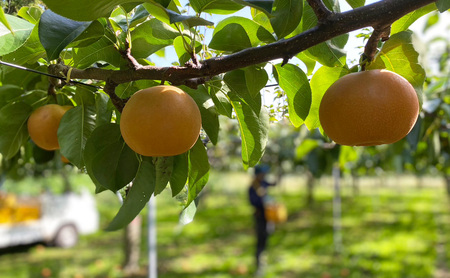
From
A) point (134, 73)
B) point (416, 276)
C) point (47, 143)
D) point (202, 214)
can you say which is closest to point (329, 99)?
point (134, 73)

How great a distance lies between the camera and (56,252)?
254 inches

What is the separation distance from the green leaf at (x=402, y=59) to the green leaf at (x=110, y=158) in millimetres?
425

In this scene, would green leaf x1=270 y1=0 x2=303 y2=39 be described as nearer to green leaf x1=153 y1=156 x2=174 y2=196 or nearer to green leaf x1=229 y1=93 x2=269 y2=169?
green leaf x1=229 y1=93 x2=269 y2=169

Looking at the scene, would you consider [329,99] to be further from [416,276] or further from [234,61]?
[416,276]

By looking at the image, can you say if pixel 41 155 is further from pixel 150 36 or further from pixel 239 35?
pixel 239 35

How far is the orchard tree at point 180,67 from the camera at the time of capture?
525 mm

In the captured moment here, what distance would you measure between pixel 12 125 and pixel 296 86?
65 centimetres

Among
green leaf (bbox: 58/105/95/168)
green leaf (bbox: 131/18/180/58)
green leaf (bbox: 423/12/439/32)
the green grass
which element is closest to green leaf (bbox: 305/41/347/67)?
green leaf (bbox: 131/18/180/58)

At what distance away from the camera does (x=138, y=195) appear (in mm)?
582

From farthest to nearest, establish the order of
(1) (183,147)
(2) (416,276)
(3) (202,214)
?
(3) (202,214)
(2) (416,276)
(1) (183,147)

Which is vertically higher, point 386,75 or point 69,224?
point 386,75

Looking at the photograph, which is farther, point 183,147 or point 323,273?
point 323,273

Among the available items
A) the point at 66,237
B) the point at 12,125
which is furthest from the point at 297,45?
the point at 66,237

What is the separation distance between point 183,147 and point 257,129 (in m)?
0.23
